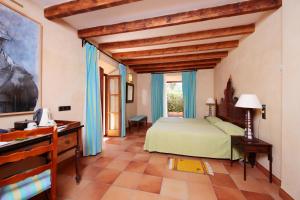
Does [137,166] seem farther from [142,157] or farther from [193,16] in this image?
[193,16]

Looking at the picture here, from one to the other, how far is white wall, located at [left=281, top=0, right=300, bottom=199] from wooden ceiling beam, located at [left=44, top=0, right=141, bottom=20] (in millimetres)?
1885

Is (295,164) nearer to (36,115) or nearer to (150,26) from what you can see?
(150,26)

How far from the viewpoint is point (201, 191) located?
1.79 m

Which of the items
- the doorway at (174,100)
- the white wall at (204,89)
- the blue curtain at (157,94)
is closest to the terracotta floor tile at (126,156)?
the blue curtain at (157,94)

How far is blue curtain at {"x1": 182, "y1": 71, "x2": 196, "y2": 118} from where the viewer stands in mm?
5676

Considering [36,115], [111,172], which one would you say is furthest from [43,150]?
[111,172]

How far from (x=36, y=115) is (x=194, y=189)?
2340 mm

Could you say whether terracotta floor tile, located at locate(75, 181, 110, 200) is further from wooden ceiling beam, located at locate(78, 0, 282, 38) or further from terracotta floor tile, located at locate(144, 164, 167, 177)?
wooden ceiling beam, located at locate(78, 0, 282, 38)

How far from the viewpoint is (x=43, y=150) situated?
1163mm

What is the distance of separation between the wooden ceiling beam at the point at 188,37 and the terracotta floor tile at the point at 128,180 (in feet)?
8.61

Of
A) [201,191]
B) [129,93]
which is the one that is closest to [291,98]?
[201,191]

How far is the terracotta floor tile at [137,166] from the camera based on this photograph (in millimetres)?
2316

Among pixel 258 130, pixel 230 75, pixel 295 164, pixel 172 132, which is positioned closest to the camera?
pixel 295 164

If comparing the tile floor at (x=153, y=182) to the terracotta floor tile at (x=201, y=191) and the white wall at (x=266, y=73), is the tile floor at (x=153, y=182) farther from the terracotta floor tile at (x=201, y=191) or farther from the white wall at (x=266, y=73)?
the white wall at (x=266, y=73)
